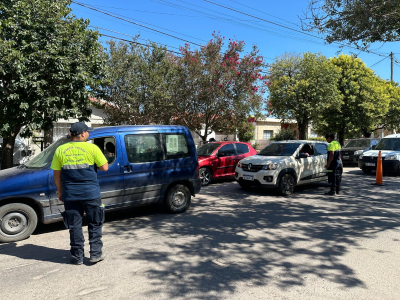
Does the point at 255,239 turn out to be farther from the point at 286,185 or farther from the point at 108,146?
the point at 286,185

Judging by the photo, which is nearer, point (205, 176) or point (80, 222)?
point (80, 222)

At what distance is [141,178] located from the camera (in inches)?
244

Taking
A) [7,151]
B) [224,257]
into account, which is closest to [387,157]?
[224,257]

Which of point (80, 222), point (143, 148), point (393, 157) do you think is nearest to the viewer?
point (80, 222)

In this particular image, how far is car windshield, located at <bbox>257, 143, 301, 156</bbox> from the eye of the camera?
9.43m

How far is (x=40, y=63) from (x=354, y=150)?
1634 centimetres

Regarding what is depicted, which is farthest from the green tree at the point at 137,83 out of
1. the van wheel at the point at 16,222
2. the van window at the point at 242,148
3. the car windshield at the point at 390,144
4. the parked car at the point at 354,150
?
the parked car at the point at 354,150

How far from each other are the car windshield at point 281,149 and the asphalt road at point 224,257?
2.44 meters

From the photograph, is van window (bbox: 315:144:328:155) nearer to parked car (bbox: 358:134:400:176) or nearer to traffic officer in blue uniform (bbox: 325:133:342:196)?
traffic officer in blue uniform (bbox: 325:133:342:196)

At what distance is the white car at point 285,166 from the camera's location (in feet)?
28.3

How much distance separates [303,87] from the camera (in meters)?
19.2

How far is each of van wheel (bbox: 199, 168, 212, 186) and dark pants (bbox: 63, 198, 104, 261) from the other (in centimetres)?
673

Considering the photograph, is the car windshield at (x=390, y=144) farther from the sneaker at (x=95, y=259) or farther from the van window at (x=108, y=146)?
the sneaker at (x=95, y=259)

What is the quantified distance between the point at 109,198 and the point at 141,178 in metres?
0.75
